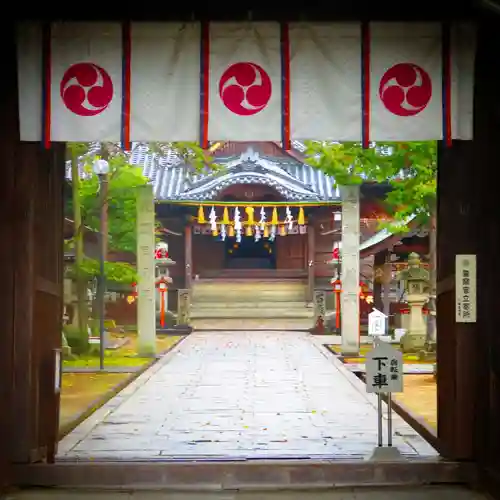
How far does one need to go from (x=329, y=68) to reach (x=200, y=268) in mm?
34738

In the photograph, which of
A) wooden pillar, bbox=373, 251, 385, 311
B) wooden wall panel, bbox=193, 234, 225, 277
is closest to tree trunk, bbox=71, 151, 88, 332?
wooden pillar, bbox=373, 251, 385, 311

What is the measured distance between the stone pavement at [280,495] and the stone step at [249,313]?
96.3 ft

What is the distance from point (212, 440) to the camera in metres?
9.55

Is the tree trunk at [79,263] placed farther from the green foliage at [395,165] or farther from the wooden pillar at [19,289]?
the wooden pillar at [19,289]

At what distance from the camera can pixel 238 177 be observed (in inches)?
1526

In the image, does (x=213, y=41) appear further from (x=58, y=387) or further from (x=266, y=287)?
(x=266, y=287)

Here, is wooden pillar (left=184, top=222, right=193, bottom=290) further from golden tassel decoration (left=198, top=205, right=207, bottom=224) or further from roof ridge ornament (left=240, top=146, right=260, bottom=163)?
roof ridge ornament (left=240, top=146, right=260, bottom=163)

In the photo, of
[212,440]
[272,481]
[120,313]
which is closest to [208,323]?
[120,313]

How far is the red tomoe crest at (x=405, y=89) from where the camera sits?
7055mm

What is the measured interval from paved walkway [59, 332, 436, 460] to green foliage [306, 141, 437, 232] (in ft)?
13.5

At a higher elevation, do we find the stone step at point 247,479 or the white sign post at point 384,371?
the white sign post at point 384,371

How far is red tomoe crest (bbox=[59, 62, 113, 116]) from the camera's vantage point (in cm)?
698

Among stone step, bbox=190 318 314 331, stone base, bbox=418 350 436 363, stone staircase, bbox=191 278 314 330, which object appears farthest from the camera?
stone staircase, bbox=191 278 314 330

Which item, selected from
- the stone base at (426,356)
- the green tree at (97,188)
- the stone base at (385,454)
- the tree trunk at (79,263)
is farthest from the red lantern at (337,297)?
the stone base at (385,454)
